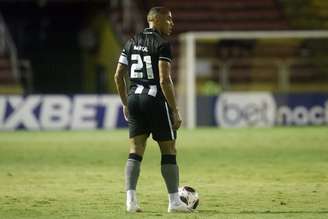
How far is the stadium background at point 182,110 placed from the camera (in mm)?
12023

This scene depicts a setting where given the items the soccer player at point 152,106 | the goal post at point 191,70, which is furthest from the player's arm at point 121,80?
the goal post at point 191,70

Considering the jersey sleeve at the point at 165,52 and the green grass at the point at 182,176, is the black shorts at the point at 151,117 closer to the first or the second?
the jersey sleeve at the point at 165,52

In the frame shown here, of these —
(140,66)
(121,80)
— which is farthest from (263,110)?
(140,66)

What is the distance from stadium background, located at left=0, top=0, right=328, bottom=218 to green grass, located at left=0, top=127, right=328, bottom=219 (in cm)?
2

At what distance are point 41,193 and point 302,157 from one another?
7387 millimetres

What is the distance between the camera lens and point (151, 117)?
34.0 ft

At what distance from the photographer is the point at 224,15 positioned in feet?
124

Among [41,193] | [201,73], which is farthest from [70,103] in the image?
[41,193]

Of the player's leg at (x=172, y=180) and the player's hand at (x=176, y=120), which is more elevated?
the player's hand at (x=176, y=120)

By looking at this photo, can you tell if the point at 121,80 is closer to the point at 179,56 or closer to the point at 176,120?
the point at 176,120

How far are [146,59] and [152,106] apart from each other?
528mm

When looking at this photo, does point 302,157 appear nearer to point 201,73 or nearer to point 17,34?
point 201,73

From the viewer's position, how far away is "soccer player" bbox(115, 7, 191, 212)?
10250 mm

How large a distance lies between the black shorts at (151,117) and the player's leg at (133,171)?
0.10 m
